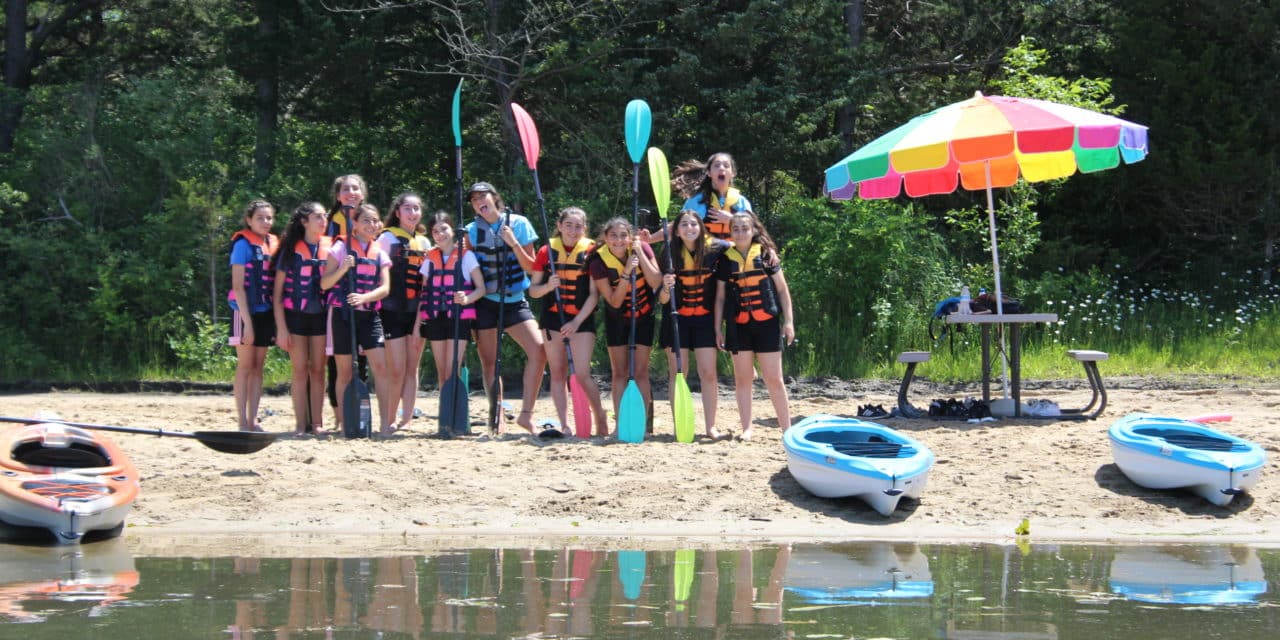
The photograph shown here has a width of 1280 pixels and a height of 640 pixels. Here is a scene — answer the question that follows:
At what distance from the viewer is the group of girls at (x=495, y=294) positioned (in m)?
9.18

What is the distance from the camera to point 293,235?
370 inches

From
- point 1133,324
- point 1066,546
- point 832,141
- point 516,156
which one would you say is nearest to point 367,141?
point 516,156

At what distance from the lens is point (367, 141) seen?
1892 centimetres

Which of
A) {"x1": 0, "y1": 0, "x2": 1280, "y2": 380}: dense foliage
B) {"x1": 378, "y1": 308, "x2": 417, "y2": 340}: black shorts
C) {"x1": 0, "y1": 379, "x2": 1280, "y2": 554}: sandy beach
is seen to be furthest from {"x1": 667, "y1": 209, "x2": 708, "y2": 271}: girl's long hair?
{"x1": 0, "y1": 0, "x2": 1280, "y2": 380}: dense foliage

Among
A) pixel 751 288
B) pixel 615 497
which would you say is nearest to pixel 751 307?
pixel 751 288

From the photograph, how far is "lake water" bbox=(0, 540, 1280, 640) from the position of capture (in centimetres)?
523

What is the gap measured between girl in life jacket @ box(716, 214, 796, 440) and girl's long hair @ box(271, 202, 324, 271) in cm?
291

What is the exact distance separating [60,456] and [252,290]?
7.17ft

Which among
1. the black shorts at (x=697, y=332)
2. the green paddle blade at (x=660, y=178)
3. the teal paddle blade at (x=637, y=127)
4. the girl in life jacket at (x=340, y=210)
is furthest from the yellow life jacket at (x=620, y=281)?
the girl in life jacket at (x=340, y=210)

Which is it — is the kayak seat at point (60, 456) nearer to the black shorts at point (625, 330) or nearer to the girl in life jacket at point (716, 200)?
the black shorts at point (625, 330)

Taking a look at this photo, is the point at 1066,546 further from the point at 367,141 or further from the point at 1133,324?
the point at 367,141

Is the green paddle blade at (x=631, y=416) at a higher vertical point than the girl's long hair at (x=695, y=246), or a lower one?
lower

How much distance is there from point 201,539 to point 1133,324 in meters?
11.0

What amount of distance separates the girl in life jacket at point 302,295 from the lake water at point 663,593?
257 cm
